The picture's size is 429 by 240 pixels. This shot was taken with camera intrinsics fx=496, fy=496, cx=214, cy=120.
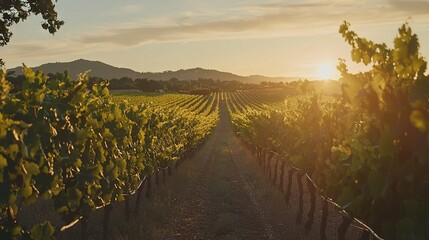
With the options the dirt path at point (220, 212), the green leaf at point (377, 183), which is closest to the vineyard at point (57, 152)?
the dirt path at point (220, 212)

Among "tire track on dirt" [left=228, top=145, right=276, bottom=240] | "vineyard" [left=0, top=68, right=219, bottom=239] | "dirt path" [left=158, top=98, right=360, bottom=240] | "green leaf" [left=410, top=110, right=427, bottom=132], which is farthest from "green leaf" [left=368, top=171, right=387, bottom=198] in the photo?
"tire track on dirt" [left=228, top=145, right=276, bottom=240]

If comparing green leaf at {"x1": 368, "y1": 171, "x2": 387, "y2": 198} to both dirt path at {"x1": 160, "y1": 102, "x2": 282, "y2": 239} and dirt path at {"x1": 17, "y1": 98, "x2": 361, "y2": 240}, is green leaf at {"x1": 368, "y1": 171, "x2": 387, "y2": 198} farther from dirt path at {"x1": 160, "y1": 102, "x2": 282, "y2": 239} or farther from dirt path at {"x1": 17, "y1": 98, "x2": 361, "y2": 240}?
dirt path at {"x1": 160, "y1": 102, "x2": 282, "y2": 239}

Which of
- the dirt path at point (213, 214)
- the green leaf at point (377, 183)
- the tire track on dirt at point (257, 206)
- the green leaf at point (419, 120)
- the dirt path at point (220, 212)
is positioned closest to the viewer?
the green leaf at point (419, 120)

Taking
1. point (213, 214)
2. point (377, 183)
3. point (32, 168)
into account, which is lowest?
point (213, 214)

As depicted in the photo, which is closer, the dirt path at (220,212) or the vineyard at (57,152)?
the vineyard at (57,152)

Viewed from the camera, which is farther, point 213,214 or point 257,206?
point 257,206

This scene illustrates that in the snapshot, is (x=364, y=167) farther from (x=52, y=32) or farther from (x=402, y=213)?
(x=52, y=32)

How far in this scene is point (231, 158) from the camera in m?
32.0

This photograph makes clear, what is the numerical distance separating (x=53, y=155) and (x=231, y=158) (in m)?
24.0

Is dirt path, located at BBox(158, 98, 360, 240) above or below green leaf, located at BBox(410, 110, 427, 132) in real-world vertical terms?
below

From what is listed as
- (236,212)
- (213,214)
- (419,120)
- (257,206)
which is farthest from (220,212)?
(419,120)

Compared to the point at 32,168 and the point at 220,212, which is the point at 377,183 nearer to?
the point at 32,168

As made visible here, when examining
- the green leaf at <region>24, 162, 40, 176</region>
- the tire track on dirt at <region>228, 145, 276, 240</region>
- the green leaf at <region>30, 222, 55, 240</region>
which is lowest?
the tire track on dirt at <region>228, 145, 276, 240</region>

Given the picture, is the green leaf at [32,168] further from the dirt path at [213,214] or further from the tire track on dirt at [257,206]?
the tire track on dirt at [257,206]
